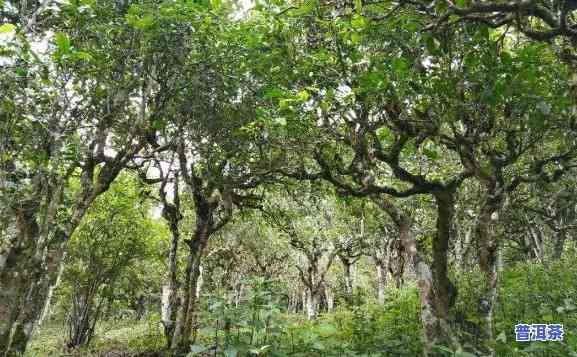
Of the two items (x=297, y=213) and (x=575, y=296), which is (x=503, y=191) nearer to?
(x=575, y=296)

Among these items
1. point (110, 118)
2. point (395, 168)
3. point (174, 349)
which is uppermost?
point (110, 118)

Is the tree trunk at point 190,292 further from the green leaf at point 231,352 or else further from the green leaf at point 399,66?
the green leaf at point 399,66

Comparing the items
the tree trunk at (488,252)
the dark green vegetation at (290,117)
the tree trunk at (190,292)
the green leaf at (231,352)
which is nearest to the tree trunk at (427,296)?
the dark green vegetation at (290,117)

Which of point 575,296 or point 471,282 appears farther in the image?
point 575,296

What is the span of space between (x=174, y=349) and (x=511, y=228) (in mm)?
25414

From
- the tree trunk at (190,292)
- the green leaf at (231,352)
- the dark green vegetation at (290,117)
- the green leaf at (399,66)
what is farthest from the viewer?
the tree trunk at (190,292)

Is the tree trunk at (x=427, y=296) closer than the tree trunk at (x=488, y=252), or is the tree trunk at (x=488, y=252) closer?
the tree trunk at (x=427, y=296)

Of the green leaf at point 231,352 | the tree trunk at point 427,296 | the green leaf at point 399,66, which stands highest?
the green leaf at point 399,66

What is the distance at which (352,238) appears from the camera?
96.2 ft

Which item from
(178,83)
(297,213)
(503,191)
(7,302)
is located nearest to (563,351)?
(503,191)

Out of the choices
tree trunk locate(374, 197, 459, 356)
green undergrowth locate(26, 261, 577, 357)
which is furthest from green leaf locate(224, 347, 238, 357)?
tree trunk locate(374, 197, 459, 356)

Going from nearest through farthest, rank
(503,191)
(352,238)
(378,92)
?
(378,92) → (503,191) → (352,238)

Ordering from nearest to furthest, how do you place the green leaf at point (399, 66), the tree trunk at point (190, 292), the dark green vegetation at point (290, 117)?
the green leaf at point (399, 66) → the dark green vegetation at point (290, 117) → the tree trunk at point (190, 292)

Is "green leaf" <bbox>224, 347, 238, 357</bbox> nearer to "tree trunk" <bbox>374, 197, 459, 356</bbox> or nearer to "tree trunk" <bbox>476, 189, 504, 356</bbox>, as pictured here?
"tree trunk" <bbox>374, 197, 459, 356</bbox>
